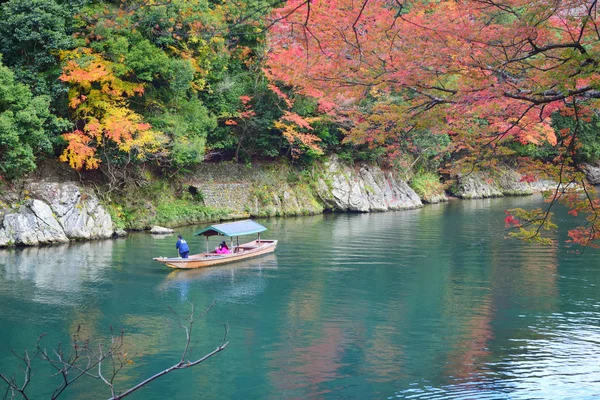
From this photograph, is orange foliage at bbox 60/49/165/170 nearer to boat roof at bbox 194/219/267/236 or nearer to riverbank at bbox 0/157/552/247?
riverbank at bbox 0/157/552/247

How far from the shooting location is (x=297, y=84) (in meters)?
22.8

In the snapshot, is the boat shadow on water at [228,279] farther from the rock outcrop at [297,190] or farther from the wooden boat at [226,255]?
A: the rock outcrop at [297,190]

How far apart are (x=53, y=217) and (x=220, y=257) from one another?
8.24m

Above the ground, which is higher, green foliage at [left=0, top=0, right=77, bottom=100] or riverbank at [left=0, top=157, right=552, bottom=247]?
green foliage at [left=0, top=0, right=77, bottom=100]

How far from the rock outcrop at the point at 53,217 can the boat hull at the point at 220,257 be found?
A: 23.4 feet

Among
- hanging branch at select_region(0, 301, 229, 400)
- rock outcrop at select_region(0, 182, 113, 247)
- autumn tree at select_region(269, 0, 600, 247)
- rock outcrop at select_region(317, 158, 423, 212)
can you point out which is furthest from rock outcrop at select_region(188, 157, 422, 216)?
autumn tree at select_region(269, 0, 600, 247)

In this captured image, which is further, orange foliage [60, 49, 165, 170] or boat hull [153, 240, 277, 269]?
orange foliage [60, 49, 165, 170]

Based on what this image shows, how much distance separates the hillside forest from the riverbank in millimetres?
942

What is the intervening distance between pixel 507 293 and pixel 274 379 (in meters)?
8.09

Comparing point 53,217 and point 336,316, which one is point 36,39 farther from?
point 336,316

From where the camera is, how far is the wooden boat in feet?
62.0

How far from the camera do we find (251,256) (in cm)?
2138

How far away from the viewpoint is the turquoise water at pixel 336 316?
971cm

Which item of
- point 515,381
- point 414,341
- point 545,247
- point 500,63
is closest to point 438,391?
point 515,381
